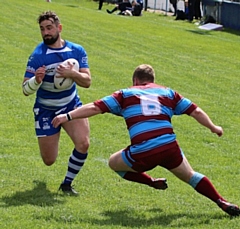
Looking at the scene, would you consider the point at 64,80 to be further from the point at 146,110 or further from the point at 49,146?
the point at 146,110

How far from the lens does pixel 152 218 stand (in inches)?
265

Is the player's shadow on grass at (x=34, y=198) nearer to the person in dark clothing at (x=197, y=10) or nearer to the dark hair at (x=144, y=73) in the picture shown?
the dark hair at (x=144, y=73)

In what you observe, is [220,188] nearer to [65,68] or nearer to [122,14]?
[65,68]

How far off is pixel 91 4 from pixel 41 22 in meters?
32.9

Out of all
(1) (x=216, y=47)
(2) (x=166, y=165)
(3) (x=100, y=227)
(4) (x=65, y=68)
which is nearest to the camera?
(3) (x=100, y=227)

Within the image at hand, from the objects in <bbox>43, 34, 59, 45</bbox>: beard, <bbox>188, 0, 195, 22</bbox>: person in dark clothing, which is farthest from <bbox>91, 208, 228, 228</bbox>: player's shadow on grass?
<bbox>188, 0, 195, 22</bbox>: person in dark clothing

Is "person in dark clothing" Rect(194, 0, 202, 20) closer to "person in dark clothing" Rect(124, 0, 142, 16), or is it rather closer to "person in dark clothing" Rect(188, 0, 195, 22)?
"person in dark clothing" Rect(188, 0, 195, 22)

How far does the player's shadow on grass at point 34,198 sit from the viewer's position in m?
7.11

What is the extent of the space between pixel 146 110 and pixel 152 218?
103cm

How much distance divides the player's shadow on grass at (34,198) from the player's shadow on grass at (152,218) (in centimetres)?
67

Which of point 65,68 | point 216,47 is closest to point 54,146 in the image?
point 65,68

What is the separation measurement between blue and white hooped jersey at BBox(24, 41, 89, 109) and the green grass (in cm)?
97

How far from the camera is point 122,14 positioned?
33.3m

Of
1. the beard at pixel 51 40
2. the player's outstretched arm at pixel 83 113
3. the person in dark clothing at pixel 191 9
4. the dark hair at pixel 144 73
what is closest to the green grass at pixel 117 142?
the player's outstretched arm at pixel 83 113
